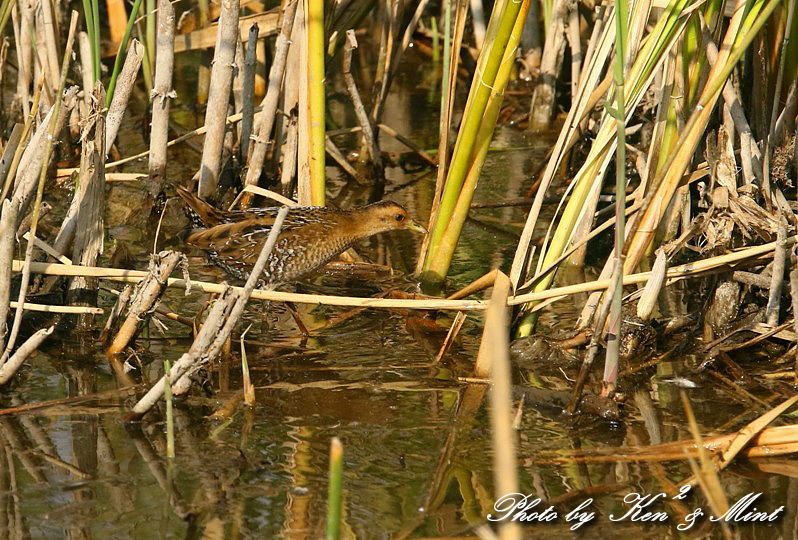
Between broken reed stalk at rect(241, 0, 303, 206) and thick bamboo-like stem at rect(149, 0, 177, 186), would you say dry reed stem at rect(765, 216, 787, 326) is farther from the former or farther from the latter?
thick bamboo-like stem at rect(149, 0, 177, 186)

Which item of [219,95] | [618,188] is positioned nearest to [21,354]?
[618,188]

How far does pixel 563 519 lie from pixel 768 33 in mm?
2421

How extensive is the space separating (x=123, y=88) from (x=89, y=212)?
1.78 feet

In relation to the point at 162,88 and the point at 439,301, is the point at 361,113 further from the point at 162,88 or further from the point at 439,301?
the point at 439,301

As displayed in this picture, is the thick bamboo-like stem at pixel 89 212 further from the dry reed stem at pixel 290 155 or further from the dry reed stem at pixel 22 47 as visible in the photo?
the dry reed stem at pixel 22 47

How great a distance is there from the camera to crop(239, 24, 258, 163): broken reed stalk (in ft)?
18.3

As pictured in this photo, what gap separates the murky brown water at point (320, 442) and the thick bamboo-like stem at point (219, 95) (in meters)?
1.04

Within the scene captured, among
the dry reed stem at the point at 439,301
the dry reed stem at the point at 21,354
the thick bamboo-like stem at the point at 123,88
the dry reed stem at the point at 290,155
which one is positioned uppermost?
the thick bamboo-like stem at the point at 123,88

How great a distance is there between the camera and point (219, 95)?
5227 mm

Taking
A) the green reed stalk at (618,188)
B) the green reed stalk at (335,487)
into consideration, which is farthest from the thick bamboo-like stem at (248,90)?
the green reed stalk at (335,487)

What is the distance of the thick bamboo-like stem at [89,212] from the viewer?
387cm

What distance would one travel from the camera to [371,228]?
5133 millimetres

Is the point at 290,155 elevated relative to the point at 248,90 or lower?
lower

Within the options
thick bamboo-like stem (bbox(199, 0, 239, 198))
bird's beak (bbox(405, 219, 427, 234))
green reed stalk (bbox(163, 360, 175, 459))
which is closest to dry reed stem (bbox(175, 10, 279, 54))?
thick bamboo-like stem (bbox(199, 0, 239, 198))
